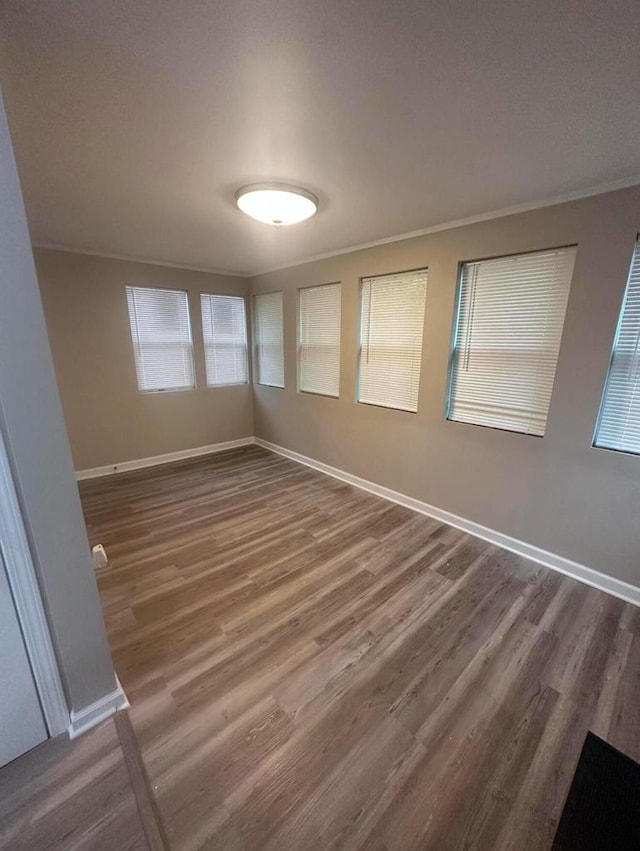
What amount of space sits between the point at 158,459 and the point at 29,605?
3.38 m

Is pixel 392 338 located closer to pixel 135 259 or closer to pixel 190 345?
pixel 190 345

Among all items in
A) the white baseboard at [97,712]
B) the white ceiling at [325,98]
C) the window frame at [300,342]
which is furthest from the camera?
the window frame at [300,342]

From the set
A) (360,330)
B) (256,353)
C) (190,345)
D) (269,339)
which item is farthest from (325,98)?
(256,353)

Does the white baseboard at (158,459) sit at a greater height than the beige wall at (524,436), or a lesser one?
lesser

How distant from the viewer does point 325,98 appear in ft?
4.13

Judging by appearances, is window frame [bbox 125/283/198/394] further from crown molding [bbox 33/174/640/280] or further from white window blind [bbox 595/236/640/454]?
white window blind [bbox 595/236/640/454]

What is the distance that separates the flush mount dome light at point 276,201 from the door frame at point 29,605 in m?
1.83

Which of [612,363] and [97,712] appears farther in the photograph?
[612,363]

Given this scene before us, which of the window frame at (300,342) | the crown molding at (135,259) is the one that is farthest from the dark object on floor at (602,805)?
the crown molding at (135,259)

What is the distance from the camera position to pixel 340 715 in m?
1.41

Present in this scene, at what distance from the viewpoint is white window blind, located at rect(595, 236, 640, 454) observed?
1.93 meters

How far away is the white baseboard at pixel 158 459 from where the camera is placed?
12.7ft

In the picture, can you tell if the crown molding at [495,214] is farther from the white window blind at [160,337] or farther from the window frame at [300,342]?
the white window blind at [160,337]

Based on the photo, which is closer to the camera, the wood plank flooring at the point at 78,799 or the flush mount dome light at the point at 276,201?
the wood plank flooring at the point at 78,799
